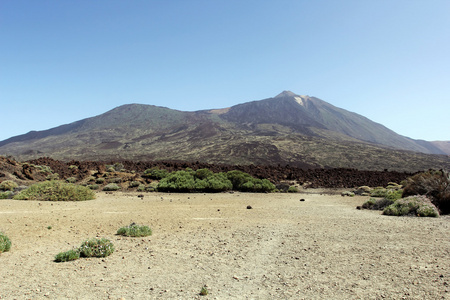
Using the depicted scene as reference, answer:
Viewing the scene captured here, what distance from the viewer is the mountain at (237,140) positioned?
49.4 meters

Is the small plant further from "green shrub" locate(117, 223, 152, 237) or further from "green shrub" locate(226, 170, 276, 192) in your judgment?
"green shrub" locate(226, 170, 276, 192)

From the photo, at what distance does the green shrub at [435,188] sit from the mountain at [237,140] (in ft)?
102

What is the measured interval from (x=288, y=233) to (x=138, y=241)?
3.64 meters

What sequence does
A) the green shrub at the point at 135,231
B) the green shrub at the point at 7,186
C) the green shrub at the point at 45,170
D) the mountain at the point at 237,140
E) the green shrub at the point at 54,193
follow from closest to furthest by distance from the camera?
the green shrub at the point at 135,231 → the green shrub at the point at 54,193 → the green shrub at the point at 7,186 → the green shrub at the point at 45,170 → the mountain at the point at 237,140

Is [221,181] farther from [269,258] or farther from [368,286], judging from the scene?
[368,286]

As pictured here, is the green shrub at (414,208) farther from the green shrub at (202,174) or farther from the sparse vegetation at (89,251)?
the green shrub at (202,174)

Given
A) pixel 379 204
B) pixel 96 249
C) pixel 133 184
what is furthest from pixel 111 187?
pixel 379 204

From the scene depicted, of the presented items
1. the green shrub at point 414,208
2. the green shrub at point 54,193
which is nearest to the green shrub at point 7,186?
the green shrub at point 54,193

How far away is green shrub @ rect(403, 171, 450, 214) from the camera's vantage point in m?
10.9

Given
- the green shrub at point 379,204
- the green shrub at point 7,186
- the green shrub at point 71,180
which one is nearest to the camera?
the green shrub at point 379,204

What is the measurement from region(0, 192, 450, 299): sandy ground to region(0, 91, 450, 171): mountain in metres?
36.7

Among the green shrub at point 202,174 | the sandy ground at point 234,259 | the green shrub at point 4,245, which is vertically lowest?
the sandy ground at point 234,259

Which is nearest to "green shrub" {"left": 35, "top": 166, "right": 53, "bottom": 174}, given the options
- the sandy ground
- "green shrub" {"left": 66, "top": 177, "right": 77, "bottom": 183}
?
"green shrub" {"left": 66, "top": 177, "right": 77, "bottom": 183}

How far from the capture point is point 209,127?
105250 mm
